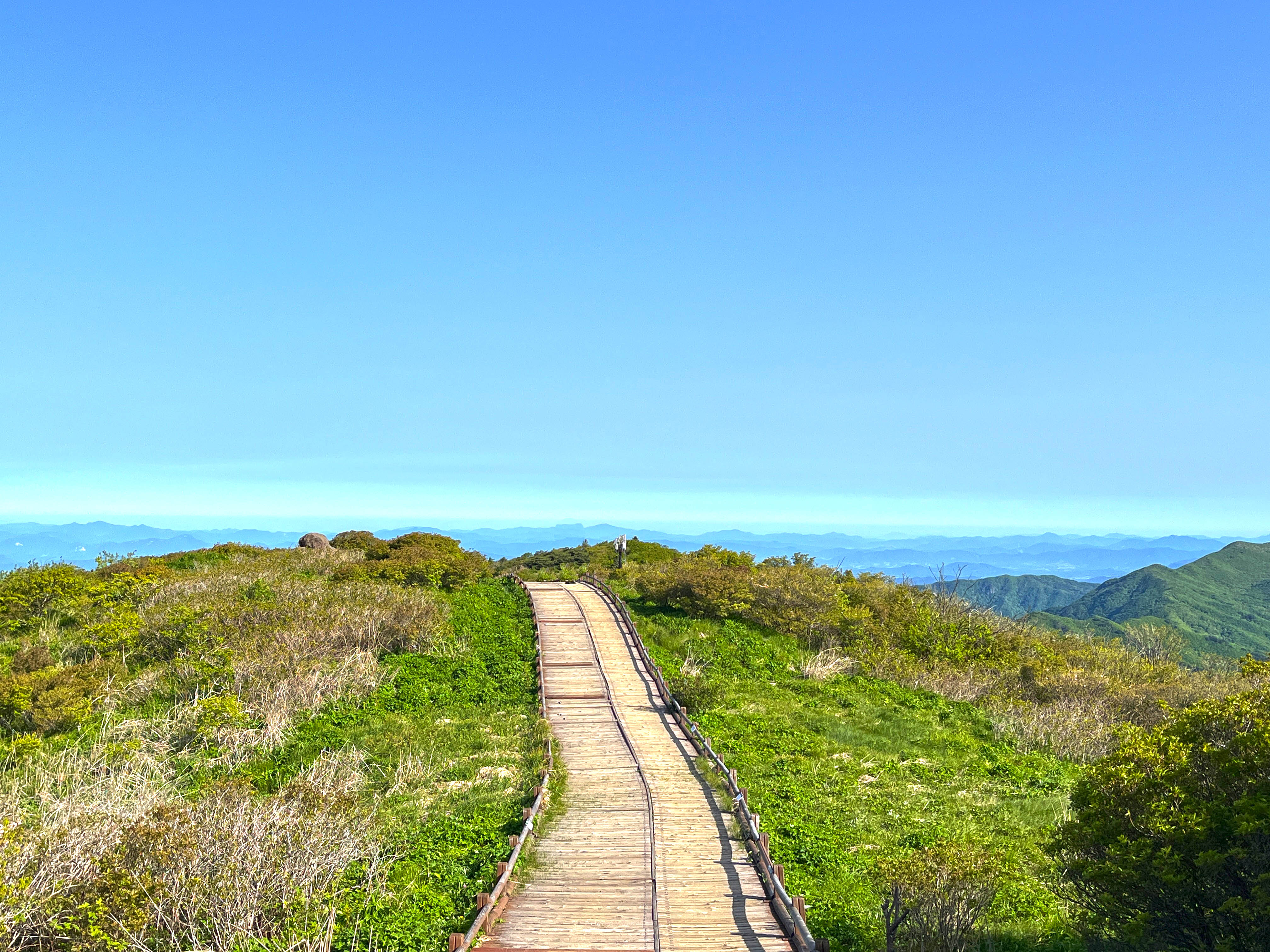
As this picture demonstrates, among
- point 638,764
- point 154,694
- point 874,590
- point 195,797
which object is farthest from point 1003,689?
point 154,694

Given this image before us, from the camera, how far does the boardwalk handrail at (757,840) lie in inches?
454

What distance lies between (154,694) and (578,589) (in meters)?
22.3

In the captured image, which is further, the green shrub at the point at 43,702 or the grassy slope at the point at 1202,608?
the grassy slope at the point at 1202,608

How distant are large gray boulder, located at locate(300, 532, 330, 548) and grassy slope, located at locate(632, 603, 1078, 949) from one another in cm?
2999

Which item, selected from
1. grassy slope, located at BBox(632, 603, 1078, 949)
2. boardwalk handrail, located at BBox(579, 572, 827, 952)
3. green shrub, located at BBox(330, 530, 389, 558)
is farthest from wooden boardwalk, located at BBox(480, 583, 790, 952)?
green shrub, located at BBox(330, 530, 389, 558)

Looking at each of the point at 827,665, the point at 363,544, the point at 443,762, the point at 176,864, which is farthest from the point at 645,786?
the point at 363,544

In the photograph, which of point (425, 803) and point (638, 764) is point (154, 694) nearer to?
point (425, 803)

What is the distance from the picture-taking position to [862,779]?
20.0 meters

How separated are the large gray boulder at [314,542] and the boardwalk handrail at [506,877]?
36580 mm

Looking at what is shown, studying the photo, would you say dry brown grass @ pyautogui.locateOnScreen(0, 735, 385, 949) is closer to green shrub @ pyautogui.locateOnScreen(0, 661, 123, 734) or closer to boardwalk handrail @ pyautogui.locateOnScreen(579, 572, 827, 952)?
boardwalk handrail @ pyautogui.locateOnScreen(579, 572, 827, 952)

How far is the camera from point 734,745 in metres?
21.6

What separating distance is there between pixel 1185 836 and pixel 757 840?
23.6 ft

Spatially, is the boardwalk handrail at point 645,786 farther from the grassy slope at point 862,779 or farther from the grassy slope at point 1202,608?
the grassy slope at point 1202,608

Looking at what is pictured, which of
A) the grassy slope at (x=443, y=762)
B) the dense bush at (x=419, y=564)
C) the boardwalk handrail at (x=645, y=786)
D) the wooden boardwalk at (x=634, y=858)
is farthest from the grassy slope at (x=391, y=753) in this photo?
the dense bush at (x=419, y=564)
